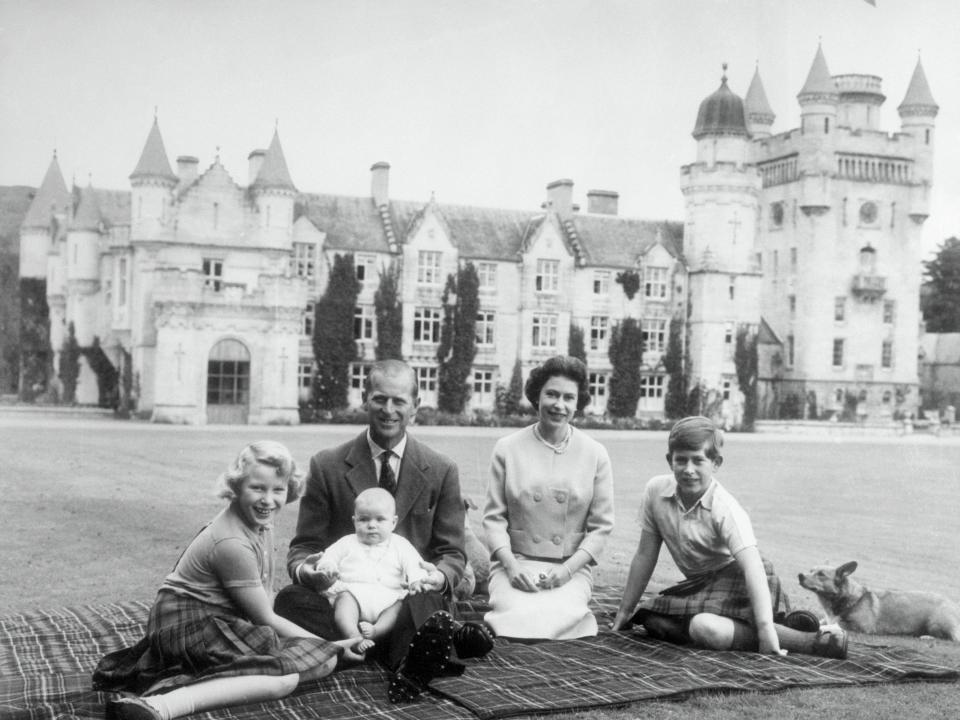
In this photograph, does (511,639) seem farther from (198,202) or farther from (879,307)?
(879,307)

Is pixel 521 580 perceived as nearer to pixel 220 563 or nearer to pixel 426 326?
pixel 220 563

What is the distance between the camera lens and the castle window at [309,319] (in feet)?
85.4

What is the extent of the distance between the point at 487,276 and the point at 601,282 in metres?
2.93

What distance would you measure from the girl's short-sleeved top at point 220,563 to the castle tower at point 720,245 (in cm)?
2299

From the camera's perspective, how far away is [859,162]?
26.8m

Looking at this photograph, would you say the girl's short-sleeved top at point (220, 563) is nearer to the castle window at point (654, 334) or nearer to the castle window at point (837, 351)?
the castle window at point (654, 334)

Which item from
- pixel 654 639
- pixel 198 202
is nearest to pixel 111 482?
pixel 654 639

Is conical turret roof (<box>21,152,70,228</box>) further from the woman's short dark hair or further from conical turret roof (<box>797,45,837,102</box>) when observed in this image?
conical turret roof (<box>797,45,837,102</box>)

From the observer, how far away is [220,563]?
4285mm

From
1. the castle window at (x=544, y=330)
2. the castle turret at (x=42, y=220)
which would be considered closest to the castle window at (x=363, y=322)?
the castle window at (x=544, y=330)

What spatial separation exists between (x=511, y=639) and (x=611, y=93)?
7.03 meters

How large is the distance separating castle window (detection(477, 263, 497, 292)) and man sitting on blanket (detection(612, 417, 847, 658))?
71.3ft

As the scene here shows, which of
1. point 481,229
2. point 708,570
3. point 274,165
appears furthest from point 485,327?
point 708,570

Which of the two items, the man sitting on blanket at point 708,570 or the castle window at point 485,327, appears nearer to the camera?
the man sitting on blanket at point 708,570
